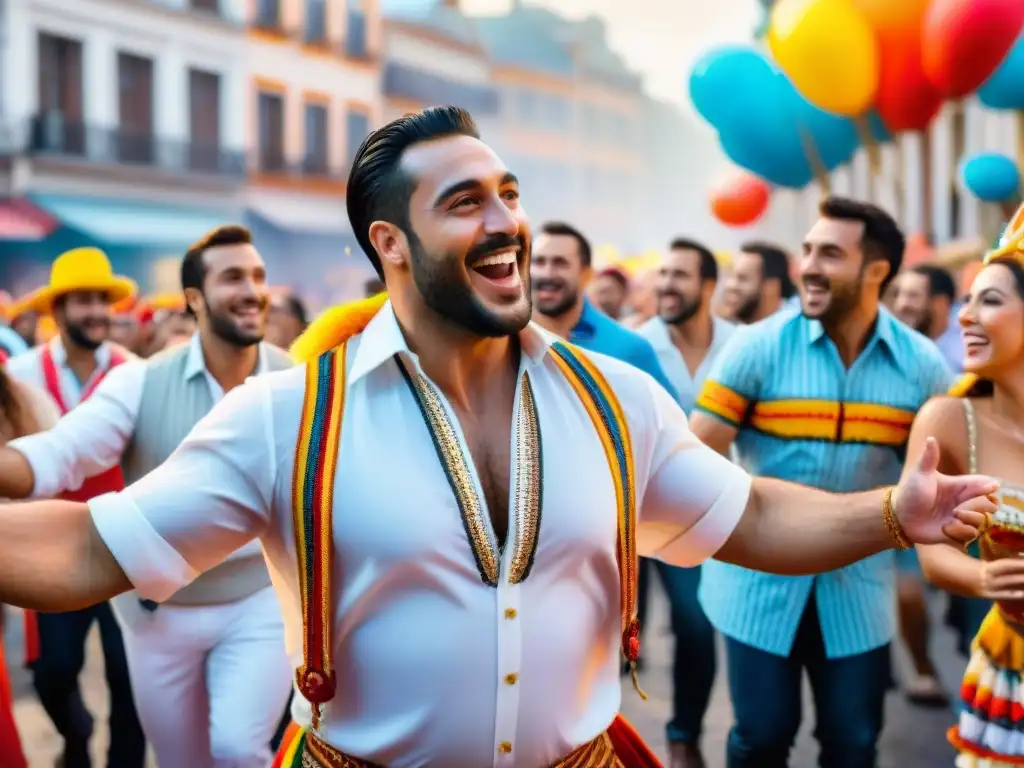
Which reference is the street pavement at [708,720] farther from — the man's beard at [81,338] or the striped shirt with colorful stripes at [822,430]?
the man's beard at [81,338]

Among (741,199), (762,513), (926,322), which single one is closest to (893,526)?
(762,513)

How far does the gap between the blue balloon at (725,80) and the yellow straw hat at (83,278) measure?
14.2 ft

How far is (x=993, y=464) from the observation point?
375cm

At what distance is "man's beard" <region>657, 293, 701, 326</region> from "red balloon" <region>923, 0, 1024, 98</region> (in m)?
2.46

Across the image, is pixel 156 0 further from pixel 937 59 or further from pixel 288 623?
pixel 288 623

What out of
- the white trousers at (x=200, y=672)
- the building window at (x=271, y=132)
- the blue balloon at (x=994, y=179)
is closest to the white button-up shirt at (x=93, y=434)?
the white trousers at (x=200, y=672)

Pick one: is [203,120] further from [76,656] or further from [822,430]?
[822,430]

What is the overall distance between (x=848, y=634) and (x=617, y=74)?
5692 cm

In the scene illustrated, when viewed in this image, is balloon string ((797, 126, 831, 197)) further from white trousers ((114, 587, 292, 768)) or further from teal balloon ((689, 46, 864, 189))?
white trousers ((114, 587, 292, 768))

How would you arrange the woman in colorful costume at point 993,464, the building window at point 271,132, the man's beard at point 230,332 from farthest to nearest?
1. the building window at point 271,132
2. the man's beard at point 230,332
3. the woman in colorful costume at point 993,464

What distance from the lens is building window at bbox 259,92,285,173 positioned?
32.3 meters

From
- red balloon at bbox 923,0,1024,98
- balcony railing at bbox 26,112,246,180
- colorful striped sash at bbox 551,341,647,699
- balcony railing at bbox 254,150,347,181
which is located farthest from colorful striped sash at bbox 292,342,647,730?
balcony railing at bbox 254,150,347,181

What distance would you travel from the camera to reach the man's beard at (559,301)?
625 centimetres

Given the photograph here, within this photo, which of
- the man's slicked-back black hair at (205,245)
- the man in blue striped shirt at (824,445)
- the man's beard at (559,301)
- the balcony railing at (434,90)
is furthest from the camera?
the balcony railing at (434,90)
